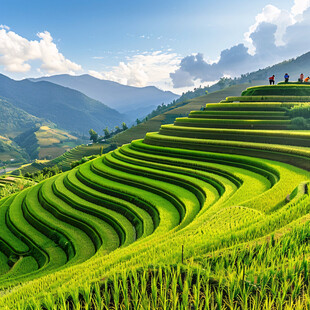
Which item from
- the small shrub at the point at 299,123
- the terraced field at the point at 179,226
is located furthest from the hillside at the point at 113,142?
the small shrub at the point at 299,123

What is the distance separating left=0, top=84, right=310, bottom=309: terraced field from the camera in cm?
330

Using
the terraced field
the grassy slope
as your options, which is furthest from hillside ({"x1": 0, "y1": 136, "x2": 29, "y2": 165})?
the terraced field

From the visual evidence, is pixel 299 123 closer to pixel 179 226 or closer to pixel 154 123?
pixel 179 226

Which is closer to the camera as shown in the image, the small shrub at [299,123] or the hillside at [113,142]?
the small shrub at [299,123]

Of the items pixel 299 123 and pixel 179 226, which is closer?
pixel 179 226

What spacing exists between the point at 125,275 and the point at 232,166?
45.0 feet

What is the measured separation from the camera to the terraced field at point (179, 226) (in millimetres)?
3301

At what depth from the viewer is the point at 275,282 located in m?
3.20

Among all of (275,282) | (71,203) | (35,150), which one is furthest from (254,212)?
(35,150)

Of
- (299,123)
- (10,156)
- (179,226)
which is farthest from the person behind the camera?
(10,156)

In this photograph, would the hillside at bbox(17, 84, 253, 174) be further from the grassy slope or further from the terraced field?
the terraced field

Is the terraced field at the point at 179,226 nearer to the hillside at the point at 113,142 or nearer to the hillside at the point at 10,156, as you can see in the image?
the hillside at the point at 113,142

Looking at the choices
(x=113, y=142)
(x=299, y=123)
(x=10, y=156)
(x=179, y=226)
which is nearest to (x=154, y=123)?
(x=113, y=142)

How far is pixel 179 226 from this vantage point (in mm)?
9516
